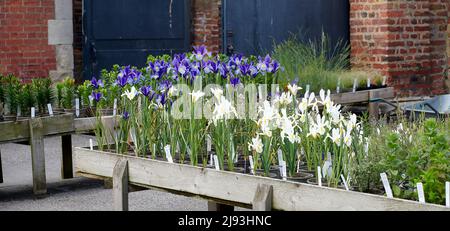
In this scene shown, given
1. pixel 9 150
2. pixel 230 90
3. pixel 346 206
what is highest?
pixel 230 90

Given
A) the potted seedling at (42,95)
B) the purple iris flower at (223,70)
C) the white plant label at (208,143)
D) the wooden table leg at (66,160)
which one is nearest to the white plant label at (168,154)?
the white plant label at (208,143)

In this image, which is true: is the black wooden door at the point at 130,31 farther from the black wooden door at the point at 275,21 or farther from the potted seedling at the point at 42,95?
the potted seedling at the point at 42,95

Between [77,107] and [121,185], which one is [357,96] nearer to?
[77,107]

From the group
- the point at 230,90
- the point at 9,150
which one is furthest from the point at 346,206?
the point at 9,150

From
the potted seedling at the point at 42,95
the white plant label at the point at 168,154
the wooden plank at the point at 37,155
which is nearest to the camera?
the white plant label at the point at 168,154

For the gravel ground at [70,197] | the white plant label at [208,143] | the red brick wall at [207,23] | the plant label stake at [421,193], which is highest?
the red brick wall at [207,23]

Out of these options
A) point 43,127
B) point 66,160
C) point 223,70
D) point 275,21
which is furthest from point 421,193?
point 275,21

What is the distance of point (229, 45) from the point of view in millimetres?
12648

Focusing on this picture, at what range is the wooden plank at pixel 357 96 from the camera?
32.3 feet

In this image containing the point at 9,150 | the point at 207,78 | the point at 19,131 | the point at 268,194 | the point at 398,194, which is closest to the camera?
the point at 398,194

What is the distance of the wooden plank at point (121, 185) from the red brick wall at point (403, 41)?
7647 millimetres

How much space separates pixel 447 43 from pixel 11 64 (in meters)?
6.31

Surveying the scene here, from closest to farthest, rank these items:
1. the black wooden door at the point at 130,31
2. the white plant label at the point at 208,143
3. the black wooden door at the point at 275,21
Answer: the white plant label at the point at 208,143
the black wooden door at the point at 130,31
the black wooden door at the point at 275,21
